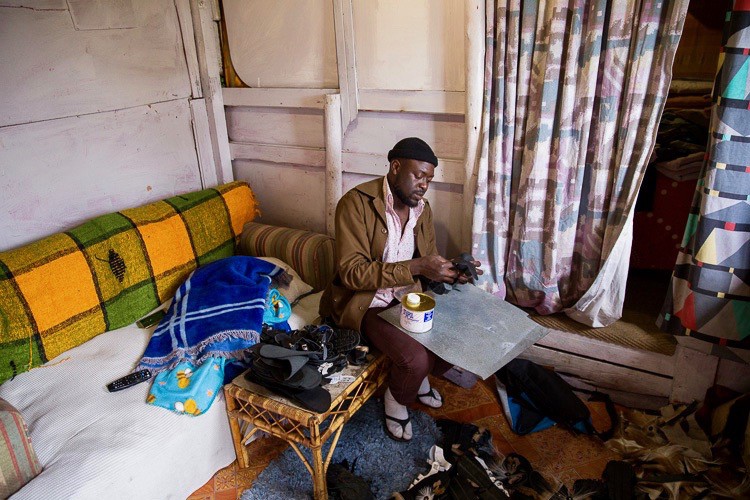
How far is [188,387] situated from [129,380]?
24cm

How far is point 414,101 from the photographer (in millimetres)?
A: 2516

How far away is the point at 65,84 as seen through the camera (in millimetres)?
2279

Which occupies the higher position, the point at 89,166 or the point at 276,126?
the point at 276,126

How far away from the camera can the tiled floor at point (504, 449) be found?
2.06 meters

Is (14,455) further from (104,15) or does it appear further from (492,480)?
(104,15)

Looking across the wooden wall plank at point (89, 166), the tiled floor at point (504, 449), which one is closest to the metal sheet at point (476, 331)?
the tiled floor at point (504, 449)

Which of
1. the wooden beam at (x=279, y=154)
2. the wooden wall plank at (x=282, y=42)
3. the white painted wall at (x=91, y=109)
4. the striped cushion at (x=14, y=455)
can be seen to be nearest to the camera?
the striped cushion at (x=14, y=455)

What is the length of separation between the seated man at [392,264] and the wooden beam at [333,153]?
1.70 ft

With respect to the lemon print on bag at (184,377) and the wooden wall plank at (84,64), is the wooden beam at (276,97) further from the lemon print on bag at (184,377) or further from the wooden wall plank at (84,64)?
the lemon print on bag at (184,377)

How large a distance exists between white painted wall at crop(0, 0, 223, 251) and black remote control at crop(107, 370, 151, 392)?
0.83 m

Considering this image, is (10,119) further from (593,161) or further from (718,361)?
(718,361)

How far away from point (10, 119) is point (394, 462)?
7.13ft

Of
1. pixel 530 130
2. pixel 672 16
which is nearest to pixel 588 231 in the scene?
pixel 530 130

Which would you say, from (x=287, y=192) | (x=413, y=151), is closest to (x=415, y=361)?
(x=413, y=151)
